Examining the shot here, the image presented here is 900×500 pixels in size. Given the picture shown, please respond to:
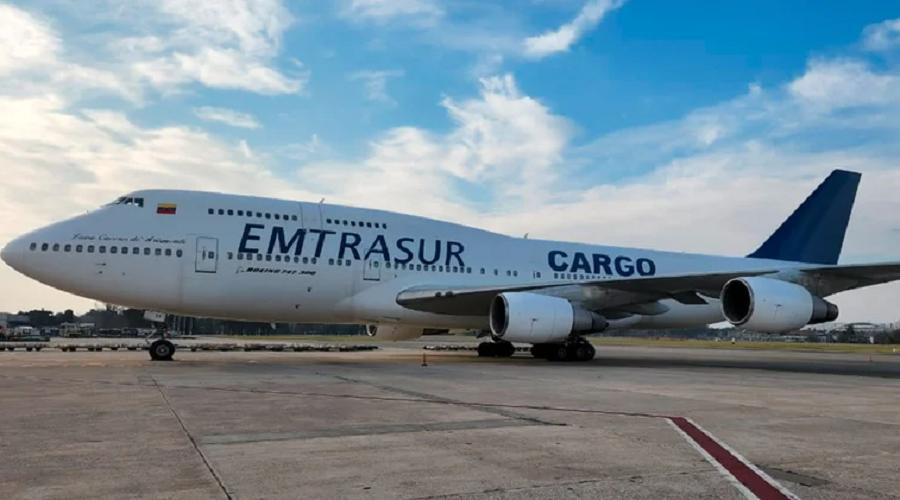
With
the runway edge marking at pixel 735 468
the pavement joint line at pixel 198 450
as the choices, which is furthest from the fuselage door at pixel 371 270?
the runway edge marking at pixel 735 468

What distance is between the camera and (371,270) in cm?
1947

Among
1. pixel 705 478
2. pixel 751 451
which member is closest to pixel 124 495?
pixel 705 478

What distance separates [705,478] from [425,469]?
1916 mm

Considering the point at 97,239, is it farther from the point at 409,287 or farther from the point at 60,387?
the point at 409,287

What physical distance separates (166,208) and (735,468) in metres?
15.7

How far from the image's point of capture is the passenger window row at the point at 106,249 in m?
16.5

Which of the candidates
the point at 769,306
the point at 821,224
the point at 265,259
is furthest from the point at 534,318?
the point at 821,224

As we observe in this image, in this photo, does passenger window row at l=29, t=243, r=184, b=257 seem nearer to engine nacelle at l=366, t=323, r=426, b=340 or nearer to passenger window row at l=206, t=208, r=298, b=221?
passenger window row at l=206, t=208, r=298, b=221

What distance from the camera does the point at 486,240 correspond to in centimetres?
2214

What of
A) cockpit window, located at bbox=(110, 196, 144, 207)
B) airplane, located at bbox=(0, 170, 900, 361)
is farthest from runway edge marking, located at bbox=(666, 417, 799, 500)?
cockpit window, located at bbox=(110, 196, 144, 207)

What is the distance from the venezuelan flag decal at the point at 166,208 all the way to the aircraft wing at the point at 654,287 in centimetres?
636

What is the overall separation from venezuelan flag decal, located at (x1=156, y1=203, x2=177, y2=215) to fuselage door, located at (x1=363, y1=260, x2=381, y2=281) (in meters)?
5.14

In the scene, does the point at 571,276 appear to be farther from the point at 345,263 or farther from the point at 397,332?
the point at 345,263

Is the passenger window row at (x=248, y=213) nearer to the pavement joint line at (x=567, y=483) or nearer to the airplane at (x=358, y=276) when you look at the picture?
the airplane at (x=358, y=276)
